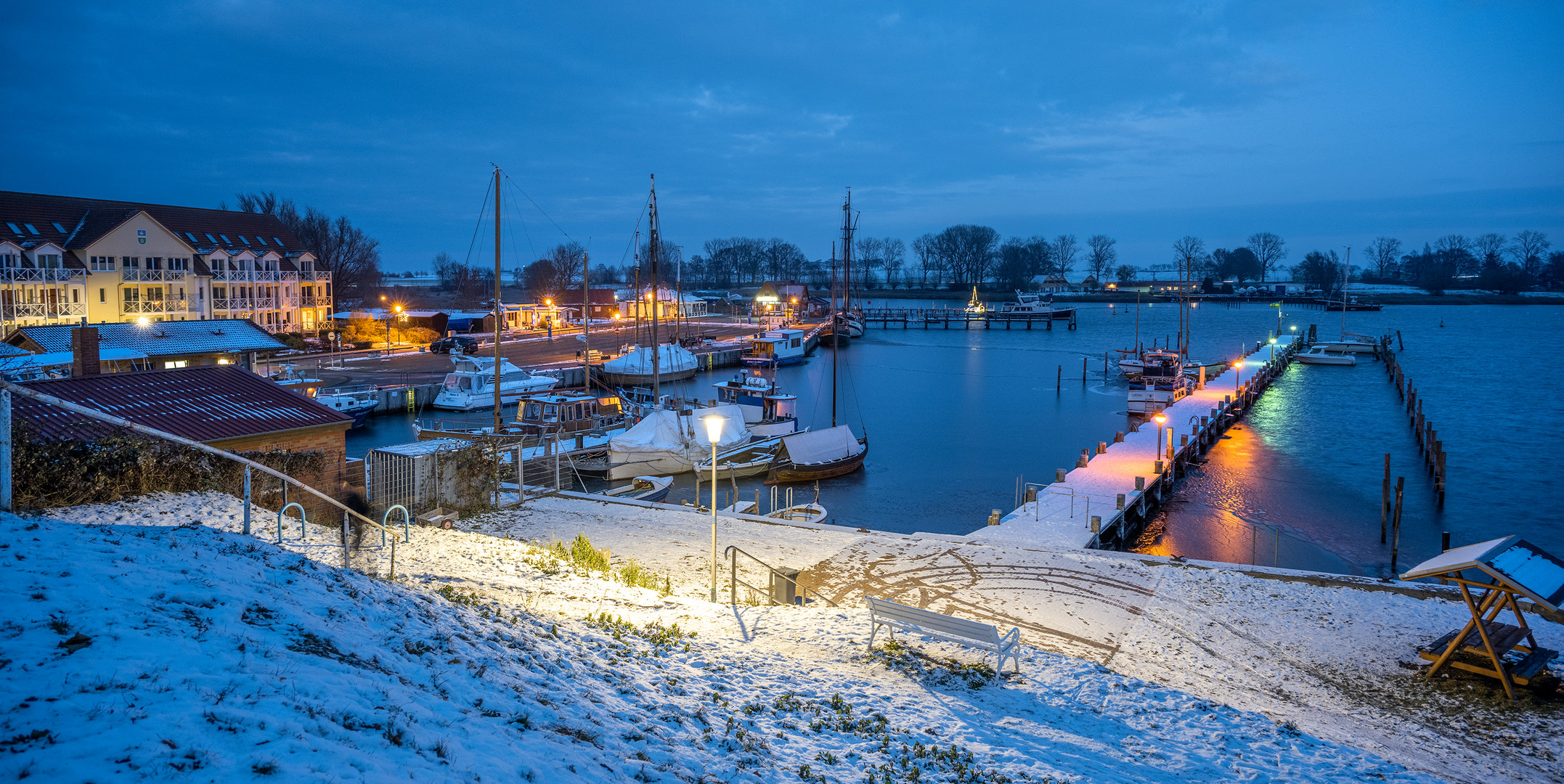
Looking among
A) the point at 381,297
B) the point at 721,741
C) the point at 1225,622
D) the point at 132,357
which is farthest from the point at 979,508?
the point at 381,297

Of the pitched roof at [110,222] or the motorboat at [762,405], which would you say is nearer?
the motorboat at [762,405]

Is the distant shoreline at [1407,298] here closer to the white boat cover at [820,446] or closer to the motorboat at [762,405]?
the motorboat at [762,405]

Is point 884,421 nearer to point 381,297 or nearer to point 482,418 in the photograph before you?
point 482,418

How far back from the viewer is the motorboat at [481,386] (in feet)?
144

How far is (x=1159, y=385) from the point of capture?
55.4 metres

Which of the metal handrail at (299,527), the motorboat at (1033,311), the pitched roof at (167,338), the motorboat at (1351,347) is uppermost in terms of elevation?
the motorboat at (1033,311)

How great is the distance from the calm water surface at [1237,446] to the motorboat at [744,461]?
2.18 feet

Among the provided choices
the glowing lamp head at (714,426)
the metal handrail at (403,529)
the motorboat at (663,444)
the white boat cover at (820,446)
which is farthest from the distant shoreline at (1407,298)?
the glowing lamp head at (714,426)

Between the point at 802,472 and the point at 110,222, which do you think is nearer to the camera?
the point at 802,472

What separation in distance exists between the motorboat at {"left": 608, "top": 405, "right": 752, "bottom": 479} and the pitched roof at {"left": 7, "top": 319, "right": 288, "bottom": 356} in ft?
59.2

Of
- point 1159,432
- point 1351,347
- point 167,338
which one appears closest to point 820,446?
point 1159,432

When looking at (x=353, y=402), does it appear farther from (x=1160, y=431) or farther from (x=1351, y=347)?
(x=1351, y=347)

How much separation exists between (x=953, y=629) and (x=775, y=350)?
63.1 m

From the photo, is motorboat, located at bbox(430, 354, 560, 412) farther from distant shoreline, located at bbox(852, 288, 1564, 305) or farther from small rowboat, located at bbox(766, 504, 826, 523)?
distant shoreline, located at bbox(852, 288, 1564, 305)
